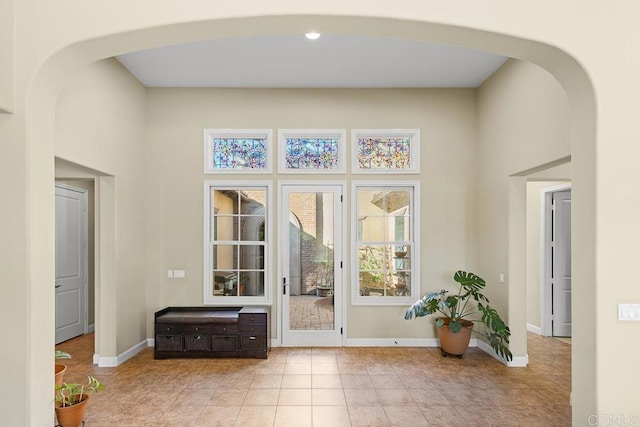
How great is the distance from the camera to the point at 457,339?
4797 mm

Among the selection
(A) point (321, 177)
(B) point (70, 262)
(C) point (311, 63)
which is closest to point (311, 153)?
(A) point (321, 177)

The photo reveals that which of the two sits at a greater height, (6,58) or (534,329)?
(6,58)

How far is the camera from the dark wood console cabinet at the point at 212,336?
4.82 meters

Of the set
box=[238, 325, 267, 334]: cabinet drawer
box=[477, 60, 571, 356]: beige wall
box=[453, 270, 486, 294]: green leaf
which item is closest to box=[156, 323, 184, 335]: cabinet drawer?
box=[238, 325, 267, 334]: cabinet drawer

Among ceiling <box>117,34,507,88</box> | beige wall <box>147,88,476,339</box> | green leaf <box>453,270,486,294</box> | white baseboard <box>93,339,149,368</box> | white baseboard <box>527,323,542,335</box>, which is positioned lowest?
white baseboard <box>527,323,542,335</box>

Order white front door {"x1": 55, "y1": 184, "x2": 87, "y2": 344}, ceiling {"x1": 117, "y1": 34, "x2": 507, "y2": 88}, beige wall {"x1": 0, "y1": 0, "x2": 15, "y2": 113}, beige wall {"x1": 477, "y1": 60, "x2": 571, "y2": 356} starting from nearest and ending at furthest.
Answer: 1. beige wall {"x1": 0, "y1": 0, "x2": 15, "y2": 113}
2. beige wall {"x1": 477, "y1": 60, "x2": 571, "y2": 356}
3. ceiling {"x1": 117, "y1": 34, "x2": 507, "y2": 88}
4. white front door {"x1": 55, "y1": 184, "x2": 87, "y2": 344}

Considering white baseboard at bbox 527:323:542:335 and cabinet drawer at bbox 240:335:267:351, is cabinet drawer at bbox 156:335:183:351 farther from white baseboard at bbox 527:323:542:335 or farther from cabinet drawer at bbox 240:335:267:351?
white baseboard at bbox 527:323:542:335

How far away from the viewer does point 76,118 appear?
12.6ft

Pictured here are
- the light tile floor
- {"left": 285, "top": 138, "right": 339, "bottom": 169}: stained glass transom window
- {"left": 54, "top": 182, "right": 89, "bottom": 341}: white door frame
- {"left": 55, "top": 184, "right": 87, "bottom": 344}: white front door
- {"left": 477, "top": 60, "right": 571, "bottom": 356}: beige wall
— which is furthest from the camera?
{"left": 54, "top": 182, "right": 89, "bottom": 341}: white door frame

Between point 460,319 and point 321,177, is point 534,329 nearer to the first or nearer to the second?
point 460,319

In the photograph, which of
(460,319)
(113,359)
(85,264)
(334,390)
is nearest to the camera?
(334,390)

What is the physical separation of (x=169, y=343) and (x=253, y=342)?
100cm

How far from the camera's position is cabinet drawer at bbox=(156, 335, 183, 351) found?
4.81 meters

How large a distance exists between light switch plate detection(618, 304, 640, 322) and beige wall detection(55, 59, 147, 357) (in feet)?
14.6
